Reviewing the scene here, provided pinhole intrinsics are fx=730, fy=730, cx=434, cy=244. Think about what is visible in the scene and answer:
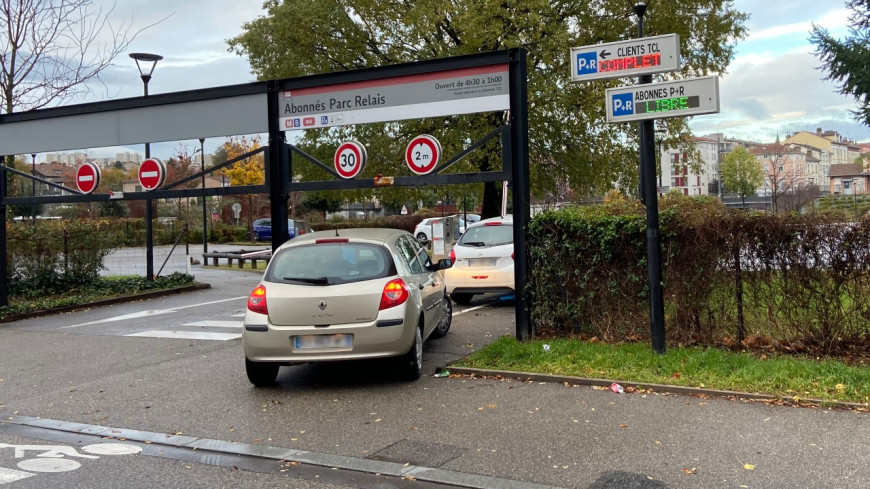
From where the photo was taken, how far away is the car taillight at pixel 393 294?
7.11 m

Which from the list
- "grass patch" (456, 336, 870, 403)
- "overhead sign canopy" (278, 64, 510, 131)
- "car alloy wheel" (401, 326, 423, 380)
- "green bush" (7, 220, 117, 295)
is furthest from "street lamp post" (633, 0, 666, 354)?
"green bush" (7, 220, 117, 295)

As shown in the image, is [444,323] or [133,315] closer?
[444,323]

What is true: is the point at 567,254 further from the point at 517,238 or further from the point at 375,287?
the point at 375,287

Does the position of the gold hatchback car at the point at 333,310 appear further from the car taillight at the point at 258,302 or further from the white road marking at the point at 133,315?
the white road marking at the point at 133,315

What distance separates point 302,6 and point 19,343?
540 inches

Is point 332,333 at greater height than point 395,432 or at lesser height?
greater

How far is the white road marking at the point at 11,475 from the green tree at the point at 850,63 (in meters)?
24.7

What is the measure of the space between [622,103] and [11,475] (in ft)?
21.3

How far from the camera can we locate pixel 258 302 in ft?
23.7

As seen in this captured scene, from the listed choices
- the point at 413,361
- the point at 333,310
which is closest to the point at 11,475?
the point at 333,310

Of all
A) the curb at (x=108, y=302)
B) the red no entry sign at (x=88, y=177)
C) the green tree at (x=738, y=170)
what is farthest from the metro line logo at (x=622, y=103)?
the green tree at (x=738, y=170)

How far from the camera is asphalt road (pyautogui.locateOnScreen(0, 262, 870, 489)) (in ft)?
15.9

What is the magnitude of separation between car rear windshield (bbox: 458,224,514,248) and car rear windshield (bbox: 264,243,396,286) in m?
5.29

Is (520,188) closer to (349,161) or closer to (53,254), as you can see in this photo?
(349,161)
